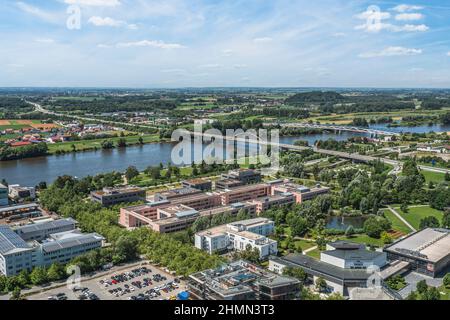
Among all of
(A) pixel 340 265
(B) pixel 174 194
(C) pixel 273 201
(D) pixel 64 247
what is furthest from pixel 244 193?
(D) pixel 64 247

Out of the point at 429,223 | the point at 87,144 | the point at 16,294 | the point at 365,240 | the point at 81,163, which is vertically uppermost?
the point at 87,144

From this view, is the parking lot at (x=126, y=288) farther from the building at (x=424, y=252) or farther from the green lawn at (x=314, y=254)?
the building at (x=424, y=252)

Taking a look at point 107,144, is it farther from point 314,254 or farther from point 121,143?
point 314,254

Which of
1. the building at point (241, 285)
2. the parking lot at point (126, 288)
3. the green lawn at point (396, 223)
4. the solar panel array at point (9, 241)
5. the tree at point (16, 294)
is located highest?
the building at point (241, 285)

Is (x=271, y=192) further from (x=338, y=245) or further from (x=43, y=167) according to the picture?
(x=43, y=167)

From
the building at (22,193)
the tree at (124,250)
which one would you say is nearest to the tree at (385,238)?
the tree at (124,250)

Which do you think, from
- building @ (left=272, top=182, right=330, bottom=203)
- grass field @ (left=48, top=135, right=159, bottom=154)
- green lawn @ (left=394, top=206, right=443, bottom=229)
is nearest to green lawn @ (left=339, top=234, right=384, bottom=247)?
green lawn @ (left=394, top=206, right=443, bottom=229)
